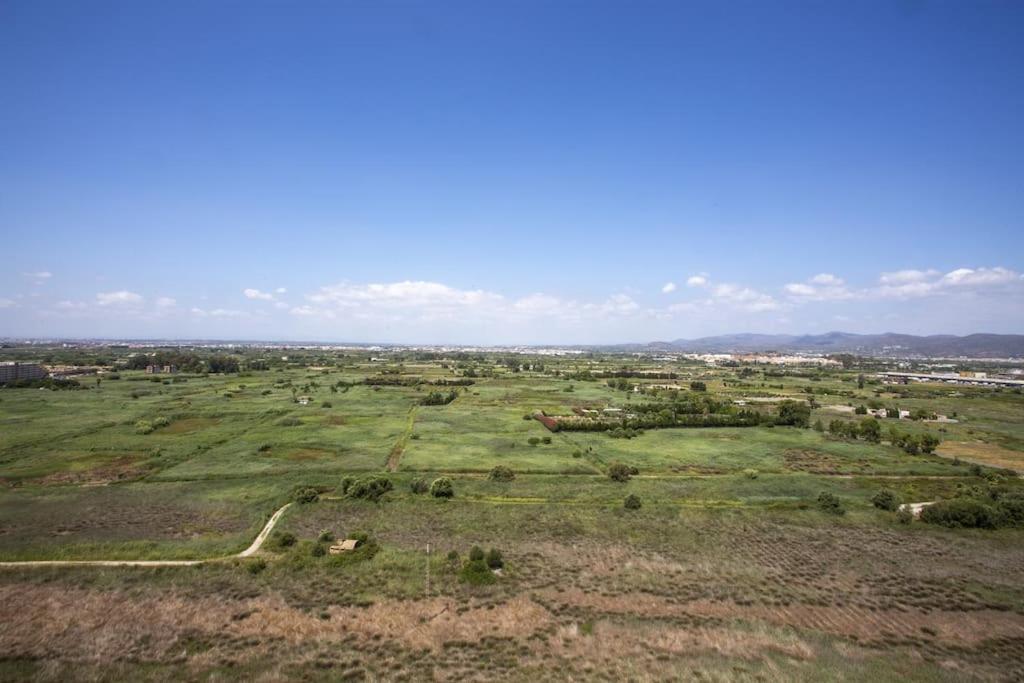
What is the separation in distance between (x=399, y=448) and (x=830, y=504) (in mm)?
45017

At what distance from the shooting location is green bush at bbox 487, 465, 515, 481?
160ft

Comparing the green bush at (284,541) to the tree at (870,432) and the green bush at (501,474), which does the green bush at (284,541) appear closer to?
the green bush at (501,474)

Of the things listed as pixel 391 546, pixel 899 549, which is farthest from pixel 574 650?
pixel 899 549

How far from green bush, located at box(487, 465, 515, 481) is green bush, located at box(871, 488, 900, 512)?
106ft

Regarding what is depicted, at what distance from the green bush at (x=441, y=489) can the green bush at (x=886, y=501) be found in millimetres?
36961

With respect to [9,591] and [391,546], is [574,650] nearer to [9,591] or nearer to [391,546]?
[391,546]

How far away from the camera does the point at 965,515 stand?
38.6 metres

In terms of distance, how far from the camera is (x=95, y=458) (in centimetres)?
5300

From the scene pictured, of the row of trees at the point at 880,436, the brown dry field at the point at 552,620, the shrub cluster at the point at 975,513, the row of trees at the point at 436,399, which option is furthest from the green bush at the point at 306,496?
the row of trees at the point at 880,436

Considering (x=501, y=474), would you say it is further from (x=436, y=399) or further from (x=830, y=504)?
(x=436, y=399)

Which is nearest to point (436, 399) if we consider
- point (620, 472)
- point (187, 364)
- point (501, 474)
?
point (501, 474)

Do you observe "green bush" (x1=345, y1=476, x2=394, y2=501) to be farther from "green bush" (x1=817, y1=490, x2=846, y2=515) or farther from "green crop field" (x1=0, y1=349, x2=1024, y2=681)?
"green bush" (x1=817, y1=490, x2=846, y2=515)

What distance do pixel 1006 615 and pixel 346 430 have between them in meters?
66.8

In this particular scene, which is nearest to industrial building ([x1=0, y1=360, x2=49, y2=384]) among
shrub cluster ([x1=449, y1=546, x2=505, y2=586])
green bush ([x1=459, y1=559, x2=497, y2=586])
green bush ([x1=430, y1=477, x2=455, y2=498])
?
green bush ([x1=430, y1=477, x2=455, y2=498])
